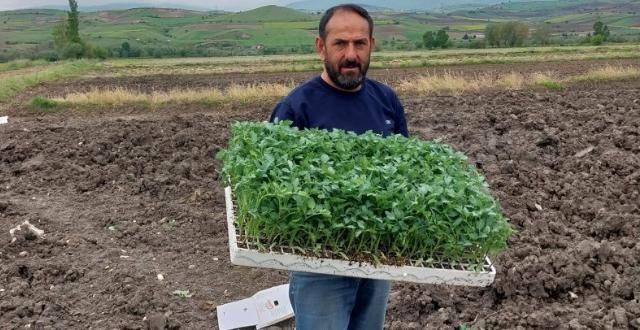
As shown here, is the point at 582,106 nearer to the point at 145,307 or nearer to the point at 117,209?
the point at 117,209

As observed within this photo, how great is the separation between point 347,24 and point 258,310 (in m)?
2.75

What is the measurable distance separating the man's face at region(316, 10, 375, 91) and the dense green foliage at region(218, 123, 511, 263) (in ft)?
1.38

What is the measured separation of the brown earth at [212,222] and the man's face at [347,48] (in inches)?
58.2

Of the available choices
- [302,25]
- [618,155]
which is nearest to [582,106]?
[618,155]

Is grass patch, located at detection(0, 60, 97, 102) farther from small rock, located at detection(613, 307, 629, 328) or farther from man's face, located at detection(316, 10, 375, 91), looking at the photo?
small rock, located at detection(613, 307, 629, 328)

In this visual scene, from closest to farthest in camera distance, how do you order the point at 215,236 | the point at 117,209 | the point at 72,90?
the point at 215,236, the point at 117,209, the point at 72,90

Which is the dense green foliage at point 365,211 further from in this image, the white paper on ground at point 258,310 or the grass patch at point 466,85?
the grass patch at point 466,85

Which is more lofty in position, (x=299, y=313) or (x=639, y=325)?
(x=299, y=313)

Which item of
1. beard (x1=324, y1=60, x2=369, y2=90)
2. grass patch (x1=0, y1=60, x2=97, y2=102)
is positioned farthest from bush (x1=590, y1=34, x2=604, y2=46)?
beard (x1=324, y1=60, x2=369, y2=90)

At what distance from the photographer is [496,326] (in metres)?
4.72

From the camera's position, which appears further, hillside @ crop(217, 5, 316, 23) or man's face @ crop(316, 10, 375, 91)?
hillside @ crop(217, 5, 316, 23)

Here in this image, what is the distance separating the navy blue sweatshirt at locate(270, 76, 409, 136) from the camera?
3359 mm

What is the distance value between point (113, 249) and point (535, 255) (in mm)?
3942

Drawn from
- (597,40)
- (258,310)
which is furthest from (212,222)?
(597,40)
